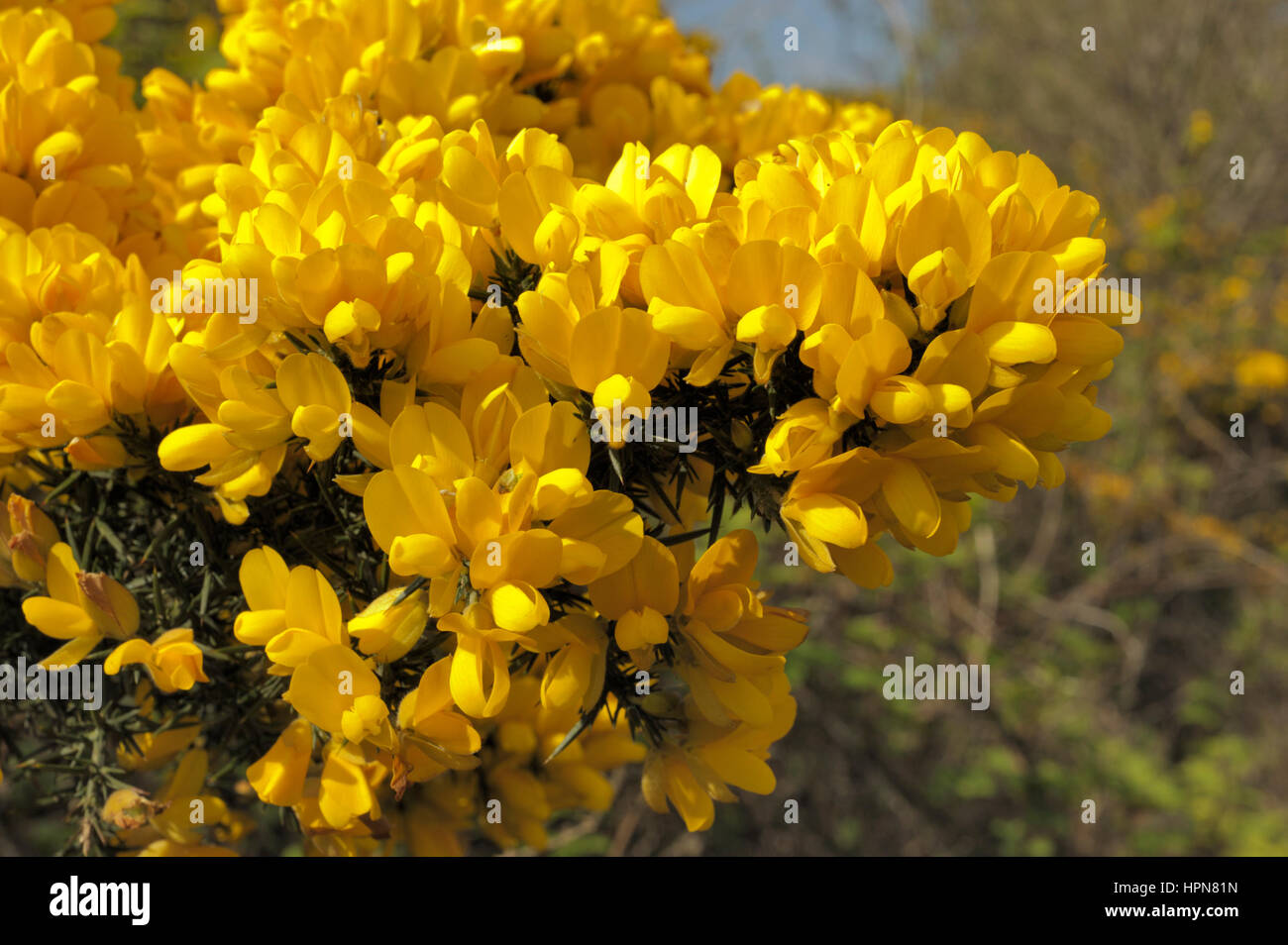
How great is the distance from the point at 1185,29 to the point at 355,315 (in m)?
6.75

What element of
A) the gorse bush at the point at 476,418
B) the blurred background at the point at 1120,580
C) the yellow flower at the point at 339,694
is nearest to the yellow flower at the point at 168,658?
the gorse bush at the point at 476,418

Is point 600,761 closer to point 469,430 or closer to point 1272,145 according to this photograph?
point 469,430

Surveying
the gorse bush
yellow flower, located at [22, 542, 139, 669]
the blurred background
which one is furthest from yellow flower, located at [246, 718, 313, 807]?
the blurred background

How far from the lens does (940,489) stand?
30.8 inches

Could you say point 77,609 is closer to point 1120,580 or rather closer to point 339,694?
point 339,694

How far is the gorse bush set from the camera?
739mm

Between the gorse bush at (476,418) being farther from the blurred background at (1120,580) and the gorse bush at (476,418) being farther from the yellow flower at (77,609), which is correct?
the blurred background at (1120,580)

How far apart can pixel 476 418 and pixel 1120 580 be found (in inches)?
165

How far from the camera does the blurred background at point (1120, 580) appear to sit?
3217 mm

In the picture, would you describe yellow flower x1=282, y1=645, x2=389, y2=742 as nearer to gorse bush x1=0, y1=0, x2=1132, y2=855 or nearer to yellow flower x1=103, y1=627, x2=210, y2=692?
gorse bush x1=0, y1=0, x2=1132, y2=855

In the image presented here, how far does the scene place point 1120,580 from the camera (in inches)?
171

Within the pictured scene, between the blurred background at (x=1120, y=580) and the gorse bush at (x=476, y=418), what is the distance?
3.80 feet

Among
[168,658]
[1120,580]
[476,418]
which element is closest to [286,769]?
[168,658]
